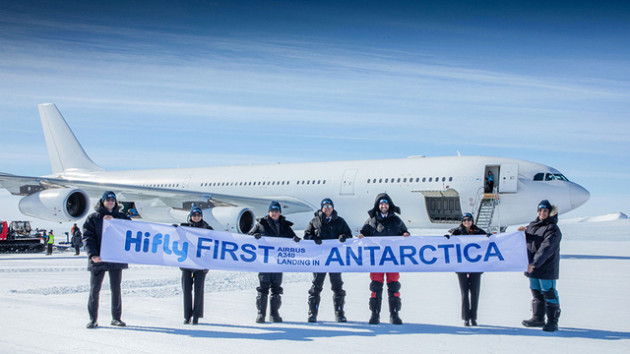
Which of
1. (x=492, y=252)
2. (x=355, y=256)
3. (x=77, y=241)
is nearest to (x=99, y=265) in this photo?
(x=355, y=256)

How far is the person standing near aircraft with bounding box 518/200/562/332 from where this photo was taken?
7.21 m

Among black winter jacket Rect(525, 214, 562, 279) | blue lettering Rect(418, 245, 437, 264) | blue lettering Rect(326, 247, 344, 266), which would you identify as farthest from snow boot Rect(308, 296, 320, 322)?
black winter jacket Rect(525, 214, 562, 279)

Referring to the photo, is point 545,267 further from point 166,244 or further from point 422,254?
point 166,244

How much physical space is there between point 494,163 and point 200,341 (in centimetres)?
1500

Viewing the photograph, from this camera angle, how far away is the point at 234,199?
23031mm

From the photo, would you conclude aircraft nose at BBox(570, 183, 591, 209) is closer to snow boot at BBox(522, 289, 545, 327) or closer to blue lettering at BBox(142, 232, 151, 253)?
snow boot at BBox(522, 289, 545, 327)

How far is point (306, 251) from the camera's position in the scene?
27.5ft

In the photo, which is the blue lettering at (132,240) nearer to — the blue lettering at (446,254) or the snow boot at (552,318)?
the blue lettering at (446,254)

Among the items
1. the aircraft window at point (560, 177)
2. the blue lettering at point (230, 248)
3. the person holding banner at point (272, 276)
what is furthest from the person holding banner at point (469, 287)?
the aircraft window at point (560, 177)

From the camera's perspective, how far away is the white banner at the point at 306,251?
8.04m

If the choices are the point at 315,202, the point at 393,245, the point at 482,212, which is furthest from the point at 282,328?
the point at 315,202

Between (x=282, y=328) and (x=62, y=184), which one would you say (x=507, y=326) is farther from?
(x=62, y=184)

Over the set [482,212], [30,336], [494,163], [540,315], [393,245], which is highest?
[494,163]

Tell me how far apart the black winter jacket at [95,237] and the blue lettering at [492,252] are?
4448mm
